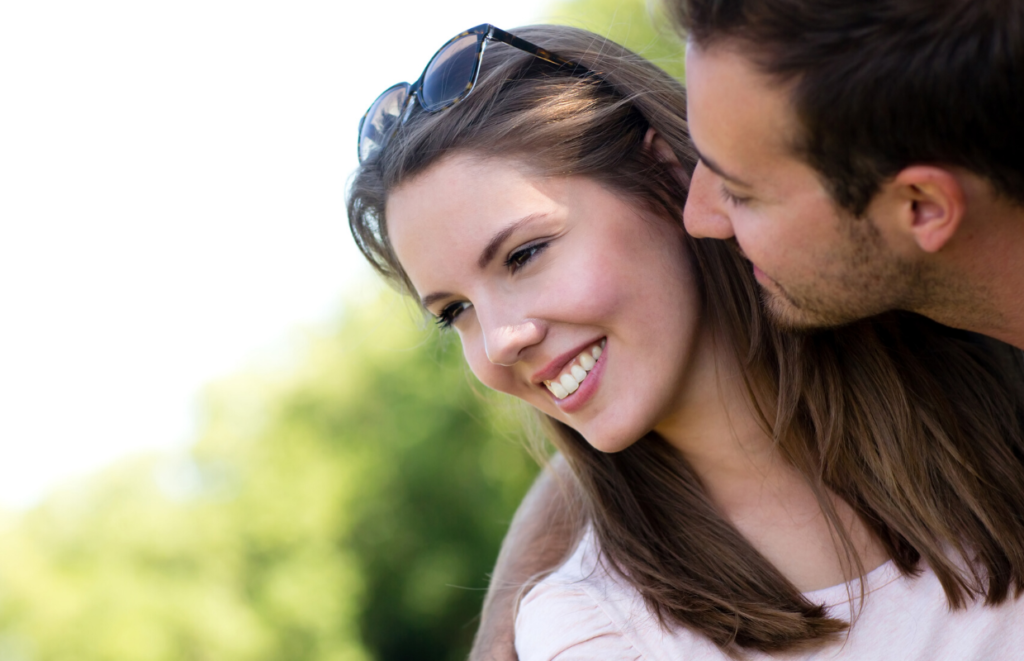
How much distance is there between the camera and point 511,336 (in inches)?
79.8

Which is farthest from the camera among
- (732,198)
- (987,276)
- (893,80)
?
(732,198)

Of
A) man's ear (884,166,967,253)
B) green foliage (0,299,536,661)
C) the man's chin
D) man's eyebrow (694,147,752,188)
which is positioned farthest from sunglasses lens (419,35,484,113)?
green foliage (0,299,536,661)

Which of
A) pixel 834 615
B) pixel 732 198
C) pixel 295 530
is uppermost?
pixel 732 198

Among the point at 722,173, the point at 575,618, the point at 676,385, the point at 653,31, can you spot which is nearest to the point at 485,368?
the point at 676,385

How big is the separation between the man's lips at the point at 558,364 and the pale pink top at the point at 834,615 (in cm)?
53

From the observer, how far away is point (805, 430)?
221 centimetres

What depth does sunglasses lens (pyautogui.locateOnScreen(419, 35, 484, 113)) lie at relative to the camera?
2160 millimetres

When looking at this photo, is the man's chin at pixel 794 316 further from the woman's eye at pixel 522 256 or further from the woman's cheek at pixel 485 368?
the woman's cheek at pixel 485 368

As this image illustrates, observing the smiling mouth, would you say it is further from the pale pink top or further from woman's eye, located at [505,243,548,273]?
the pale pink top

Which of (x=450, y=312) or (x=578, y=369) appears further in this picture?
(x=450, y=312)

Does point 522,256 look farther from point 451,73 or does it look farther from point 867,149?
point 867,149

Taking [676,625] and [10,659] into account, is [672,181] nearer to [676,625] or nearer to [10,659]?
[676,625]

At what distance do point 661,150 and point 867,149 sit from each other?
77 centimetres

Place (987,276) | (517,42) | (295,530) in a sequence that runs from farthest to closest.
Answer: (295,530) < (517,42) < (987,276)
